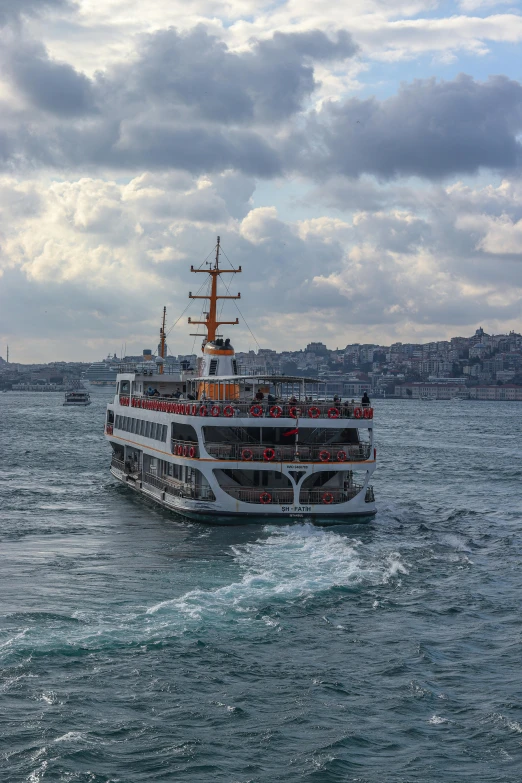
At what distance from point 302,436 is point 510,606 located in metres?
14.2

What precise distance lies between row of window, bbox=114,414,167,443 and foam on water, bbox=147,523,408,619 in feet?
30.3

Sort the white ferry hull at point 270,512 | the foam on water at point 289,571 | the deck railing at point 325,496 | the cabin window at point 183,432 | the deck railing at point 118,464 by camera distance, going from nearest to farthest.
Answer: the foam on water at point 289,571 < the white ferry hull at point 270,512 < the deck railing at point 325,496 < the cabin window at point 183,432 < the deck railing at point 118,464

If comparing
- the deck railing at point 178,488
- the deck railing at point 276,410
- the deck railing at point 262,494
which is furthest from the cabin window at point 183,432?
the deck railing at point 262,494

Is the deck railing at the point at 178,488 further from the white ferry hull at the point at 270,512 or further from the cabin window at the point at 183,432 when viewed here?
the cabin window at the point at 183,432

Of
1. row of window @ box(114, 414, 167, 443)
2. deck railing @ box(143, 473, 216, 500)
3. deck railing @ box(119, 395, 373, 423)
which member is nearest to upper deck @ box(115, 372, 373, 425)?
deck railing @ box(119, 395, 373, 423)

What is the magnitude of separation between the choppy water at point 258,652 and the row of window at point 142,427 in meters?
4.87

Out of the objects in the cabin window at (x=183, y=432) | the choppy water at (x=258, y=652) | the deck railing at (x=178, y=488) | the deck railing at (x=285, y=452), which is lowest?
the choppy water at (x=258, y=652)

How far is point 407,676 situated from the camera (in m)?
18.9

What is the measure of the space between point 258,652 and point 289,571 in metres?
7.56

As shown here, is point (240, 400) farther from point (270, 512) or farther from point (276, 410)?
point (270, 512)

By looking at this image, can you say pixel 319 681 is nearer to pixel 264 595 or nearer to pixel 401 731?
pixel 401 731

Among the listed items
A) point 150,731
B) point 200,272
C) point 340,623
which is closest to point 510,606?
point 340,623

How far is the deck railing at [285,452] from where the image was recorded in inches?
1380

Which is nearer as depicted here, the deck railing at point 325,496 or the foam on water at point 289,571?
the foam on water at point 289,571
